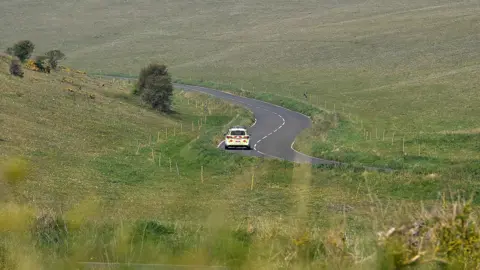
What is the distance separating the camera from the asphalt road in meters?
40.2

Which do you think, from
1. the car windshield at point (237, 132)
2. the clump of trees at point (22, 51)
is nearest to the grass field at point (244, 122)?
the car windshield at point (237, 132)

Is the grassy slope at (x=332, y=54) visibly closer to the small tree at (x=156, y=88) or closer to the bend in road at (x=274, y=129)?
the bend in road at (x=274, y=129)

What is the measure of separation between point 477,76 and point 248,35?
2322 inches

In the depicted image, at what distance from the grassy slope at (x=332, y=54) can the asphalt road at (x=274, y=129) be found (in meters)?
1.30

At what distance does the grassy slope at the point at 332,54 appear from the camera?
51012 mm

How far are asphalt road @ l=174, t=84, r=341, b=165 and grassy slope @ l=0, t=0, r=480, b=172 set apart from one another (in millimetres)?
1303

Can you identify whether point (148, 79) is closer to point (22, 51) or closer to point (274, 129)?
point (22, 51)

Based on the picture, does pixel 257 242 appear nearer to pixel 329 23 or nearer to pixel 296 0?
pixel 329 23

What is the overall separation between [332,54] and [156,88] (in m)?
48.8

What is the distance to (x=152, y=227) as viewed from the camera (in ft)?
46.1

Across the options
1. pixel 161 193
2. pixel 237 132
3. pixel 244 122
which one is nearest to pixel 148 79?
pixel 244 122

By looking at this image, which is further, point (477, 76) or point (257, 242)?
point (477, 76)

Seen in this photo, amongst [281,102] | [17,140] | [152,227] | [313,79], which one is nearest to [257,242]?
[152,227]

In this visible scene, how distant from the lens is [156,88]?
6069 cm
